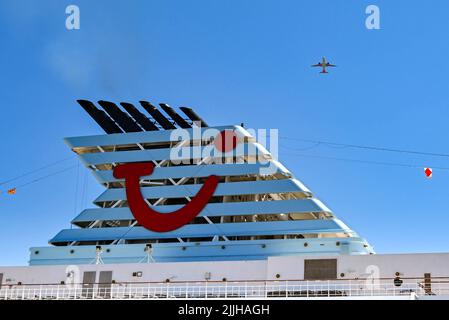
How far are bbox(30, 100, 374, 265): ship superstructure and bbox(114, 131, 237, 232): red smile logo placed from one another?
14.2 inches

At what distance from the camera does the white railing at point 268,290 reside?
32875 millimetres

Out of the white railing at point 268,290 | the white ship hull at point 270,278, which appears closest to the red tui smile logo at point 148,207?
the white ship hull at point 270,278

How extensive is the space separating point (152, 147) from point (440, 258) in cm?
1875

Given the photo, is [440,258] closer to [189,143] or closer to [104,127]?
[189,143]

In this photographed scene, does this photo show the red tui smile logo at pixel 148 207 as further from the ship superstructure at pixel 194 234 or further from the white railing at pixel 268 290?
the white railing at pixel 268 290

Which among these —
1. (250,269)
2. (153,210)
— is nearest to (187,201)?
(153,210)

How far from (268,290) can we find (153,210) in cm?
1036

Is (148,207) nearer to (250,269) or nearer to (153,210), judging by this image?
(153,210)

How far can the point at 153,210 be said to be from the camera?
144 feet

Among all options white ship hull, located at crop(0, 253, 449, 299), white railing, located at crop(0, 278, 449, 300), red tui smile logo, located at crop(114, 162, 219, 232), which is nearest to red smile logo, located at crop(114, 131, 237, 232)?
red tui smile logo, located at crop(114, 162, 219, 232)

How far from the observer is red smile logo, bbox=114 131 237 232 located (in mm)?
42844

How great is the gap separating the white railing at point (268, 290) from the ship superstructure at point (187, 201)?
3.24 metres
